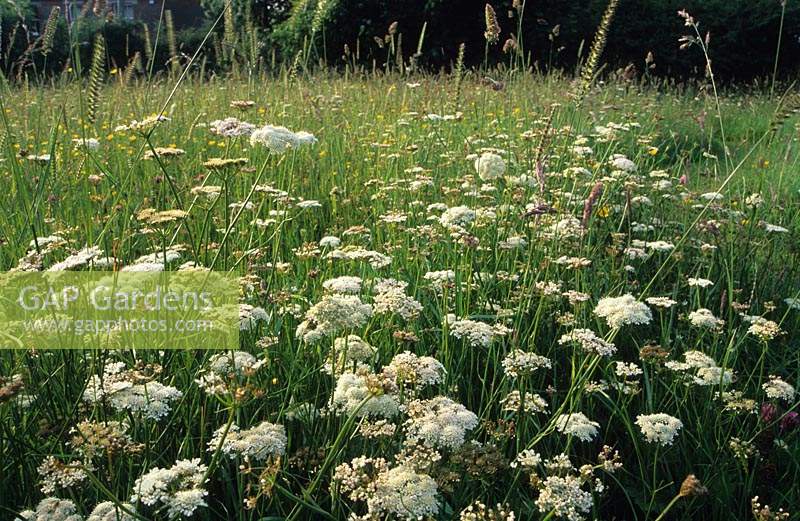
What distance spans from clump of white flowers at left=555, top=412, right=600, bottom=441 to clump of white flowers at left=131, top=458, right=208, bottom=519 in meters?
0.84

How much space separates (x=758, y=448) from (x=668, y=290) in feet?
3.51

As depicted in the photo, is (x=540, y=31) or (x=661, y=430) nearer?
(x=661, y=430)

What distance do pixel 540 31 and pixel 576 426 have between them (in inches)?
507

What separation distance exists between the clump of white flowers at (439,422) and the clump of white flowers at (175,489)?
44cm

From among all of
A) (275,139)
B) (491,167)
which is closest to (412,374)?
(275,139)

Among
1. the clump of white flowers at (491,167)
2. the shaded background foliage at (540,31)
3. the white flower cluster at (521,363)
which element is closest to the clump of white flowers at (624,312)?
the white flower cluster at (521,363)

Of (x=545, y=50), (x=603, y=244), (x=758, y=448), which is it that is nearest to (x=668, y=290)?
(x=603, y=244)

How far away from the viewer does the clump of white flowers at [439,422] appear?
142 cm

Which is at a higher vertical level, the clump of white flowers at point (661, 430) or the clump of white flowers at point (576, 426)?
the clump of white flowers at point (661, 430)

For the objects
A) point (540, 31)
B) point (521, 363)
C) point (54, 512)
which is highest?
point (540, 31)

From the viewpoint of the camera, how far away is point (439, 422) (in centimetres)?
146

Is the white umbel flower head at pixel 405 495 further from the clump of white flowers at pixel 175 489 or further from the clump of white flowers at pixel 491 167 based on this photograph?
the clump of white flowers at pixel 491 167

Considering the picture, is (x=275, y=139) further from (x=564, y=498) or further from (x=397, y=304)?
(x=564, y=498)

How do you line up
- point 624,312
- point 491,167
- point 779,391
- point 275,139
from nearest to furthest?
point 624,312, point 779,391, point 275,139, point 491,167
